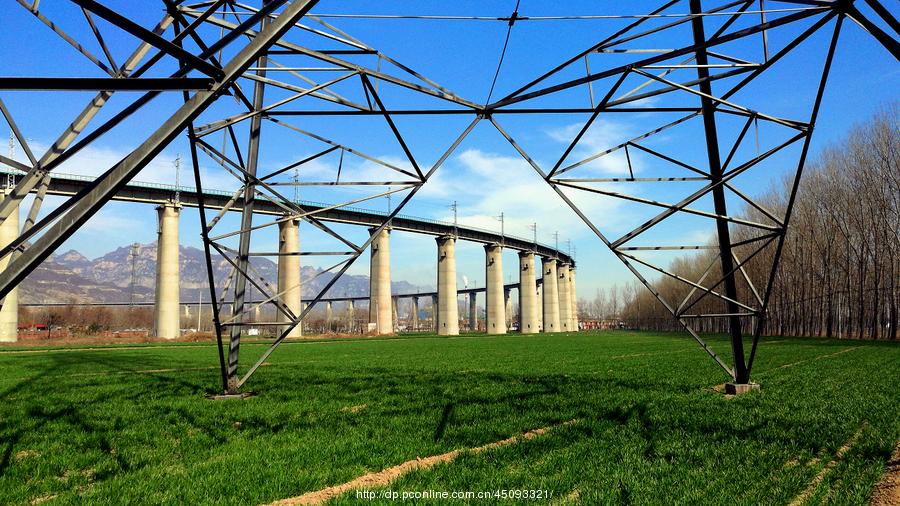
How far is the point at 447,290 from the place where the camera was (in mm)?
94250

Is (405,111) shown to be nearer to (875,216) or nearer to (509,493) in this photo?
(509,493)

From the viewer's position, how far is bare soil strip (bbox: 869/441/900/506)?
20.9 feet

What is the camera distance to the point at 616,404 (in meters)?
13.2

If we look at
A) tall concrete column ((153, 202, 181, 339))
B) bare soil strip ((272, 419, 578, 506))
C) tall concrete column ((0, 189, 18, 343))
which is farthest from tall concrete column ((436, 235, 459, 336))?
bare soil strip ((272, 419, 578, 506))

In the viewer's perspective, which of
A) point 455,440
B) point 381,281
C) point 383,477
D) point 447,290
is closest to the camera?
point 383,477

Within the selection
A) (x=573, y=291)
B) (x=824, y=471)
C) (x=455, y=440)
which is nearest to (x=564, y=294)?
(x=573, y=291)

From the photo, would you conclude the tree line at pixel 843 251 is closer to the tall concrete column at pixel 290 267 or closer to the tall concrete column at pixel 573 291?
the tall concrete column at pixel 290 267

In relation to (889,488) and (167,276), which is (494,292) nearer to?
(167,276)

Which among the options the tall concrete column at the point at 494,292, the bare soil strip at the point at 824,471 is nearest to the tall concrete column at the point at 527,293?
the tall concrete column at the point at 494,292

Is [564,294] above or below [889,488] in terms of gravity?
above

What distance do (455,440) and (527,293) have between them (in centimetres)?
10811

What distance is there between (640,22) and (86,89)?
981cm

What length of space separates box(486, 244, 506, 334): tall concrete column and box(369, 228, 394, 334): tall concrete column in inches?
904

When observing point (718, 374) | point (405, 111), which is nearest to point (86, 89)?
point (405, 111)
